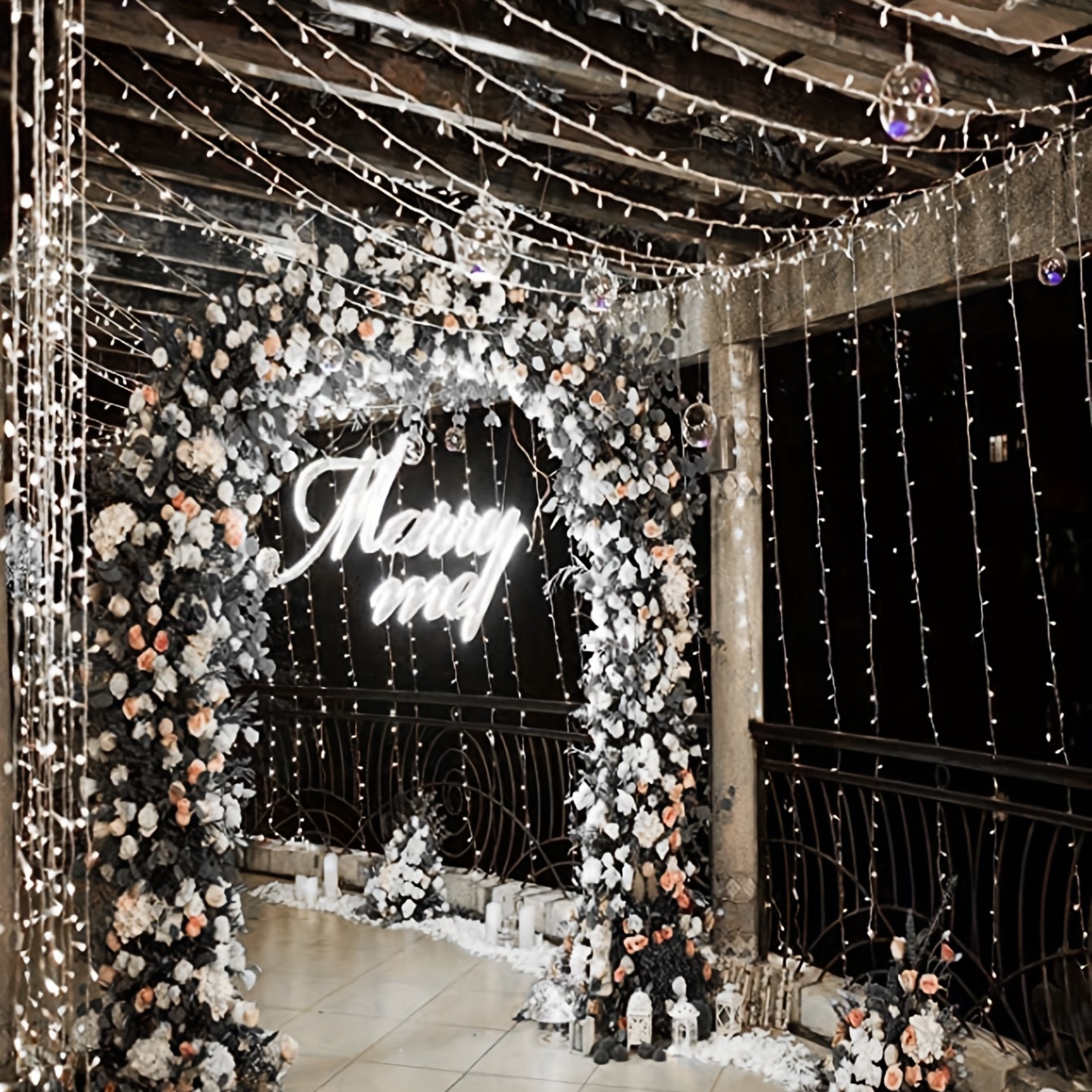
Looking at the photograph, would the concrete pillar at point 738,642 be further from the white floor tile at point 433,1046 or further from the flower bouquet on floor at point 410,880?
the flower bouquet on floor at point 410,880

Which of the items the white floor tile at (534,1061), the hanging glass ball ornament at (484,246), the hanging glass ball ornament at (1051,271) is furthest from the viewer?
the white floor tile at (534,1061)

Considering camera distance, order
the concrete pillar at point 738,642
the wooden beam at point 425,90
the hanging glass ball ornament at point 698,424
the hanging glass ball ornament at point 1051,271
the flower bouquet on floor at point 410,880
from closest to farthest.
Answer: the wooden beam at point 425,90, the hanging glass ball ornament at point 1051,271, the hanging glass ball ornament at point 698,424, the concrete pillar at point 738,642, the flower bouquet on floor at point 410,880

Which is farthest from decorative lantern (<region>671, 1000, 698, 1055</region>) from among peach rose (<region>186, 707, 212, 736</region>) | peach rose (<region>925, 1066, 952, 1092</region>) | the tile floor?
peach rose (<region>186, 707, 212, 736</region>)

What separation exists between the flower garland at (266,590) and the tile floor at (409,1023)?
31 centimetres

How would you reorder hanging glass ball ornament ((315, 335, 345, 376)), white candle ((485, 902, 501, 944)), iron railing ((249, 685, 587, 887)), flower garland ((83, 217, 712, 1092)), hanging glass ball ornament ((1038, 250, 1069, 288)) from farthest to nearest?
iron railing ((249, 685, 587, 887))
white candle ((485, 902, 501, 944))
hanging glass ball ornament ((315, 335, 345, 376))
flower garland ((83, 217, 712, 1092))
hanging glass ball ornament ((1038, 250, 1069, 288))

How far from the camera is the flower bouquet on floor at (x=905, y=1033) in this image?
158 inches

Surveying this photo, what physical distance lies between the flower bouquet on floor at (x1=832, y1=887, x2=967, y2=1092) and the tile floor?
0.43 meters

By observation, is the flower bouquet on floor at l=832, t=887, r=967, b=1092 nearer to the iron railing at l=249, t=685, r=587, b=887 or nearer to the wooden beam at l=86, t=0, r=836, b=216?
the wooden beam at l=86, t=0, r=836, b=216

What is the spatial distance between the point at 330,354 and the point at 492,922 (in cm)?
321

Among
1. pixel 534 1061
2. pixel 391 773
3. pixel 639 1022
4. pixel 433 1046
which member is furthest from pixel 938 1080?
pixel 391 773

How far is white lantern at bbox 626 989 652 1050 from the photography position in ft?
15.6

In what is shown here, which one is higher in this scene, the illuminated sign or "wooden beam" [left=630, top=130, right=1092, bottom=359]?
"wooden beam" [left=630, top=130, right=1092, bottom=359]

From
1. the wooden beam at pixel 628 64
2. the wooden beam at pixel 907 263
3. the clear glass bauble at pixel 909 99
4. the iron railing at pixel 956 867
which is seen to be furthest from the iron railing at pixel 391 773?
the clear glass bauble at pixel 909 99

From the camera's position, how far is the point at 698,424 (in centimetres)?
516
